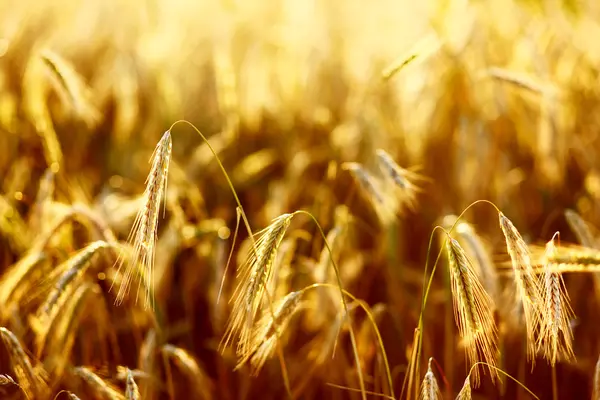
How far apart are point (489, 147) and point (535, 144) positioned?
42 cm

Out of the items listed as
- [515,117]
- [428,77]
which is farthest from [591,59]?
[428,77]

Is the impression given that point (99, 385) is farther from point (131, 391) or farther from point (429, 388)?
point (429, 388)

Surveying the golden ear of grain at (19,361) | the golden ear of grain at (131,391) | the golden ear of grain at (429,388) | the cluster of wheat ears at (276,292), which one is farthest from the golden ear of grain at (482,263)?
the golden ear of grain at (19,361)

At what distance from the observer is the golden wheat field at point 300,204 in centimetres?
136

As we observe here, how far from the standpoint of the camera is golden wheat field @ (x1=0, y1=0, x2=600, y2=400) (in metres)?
1.36

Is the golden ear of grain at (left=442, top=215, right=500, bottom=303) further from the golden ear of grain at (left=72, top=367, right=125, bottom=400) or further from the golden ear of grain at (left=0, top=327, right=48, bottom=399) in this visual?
the golden ear of grain at (left=0, top=327, right=48, bottom=399)

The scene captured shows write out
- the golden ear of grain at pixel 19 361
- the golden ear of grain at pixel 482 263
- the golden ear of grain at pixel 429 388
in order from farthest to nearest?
1. the golden ear of grain at pixel 482 263
2. the golden ear of grain at pixel 19 361
3. the golden ear of grain at pixel 429 388

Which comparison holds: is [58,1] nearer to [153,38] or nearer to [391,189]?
[153,38]

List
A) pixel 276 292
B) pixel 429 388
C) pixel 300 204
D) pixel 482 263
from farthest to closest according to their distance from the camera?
pixel 300 204, pixel 276 292, pixel 482 263, pixel 429 388

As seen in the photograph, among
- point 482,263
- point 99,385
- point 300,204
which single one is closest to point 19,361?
point 99,385

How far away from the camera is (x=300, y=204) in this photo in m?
2.44

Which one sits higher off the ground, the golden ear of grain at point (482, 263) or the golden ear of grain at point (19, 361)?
the golden ear of grain at point (19, 361)

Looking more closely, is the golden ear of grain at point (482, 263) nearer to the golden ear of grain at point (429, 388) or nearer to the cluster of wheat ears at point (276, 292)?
the cluster of wheat ears at point (276, 292)

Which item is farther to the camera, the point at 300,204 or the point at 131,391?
the point at 300,204
